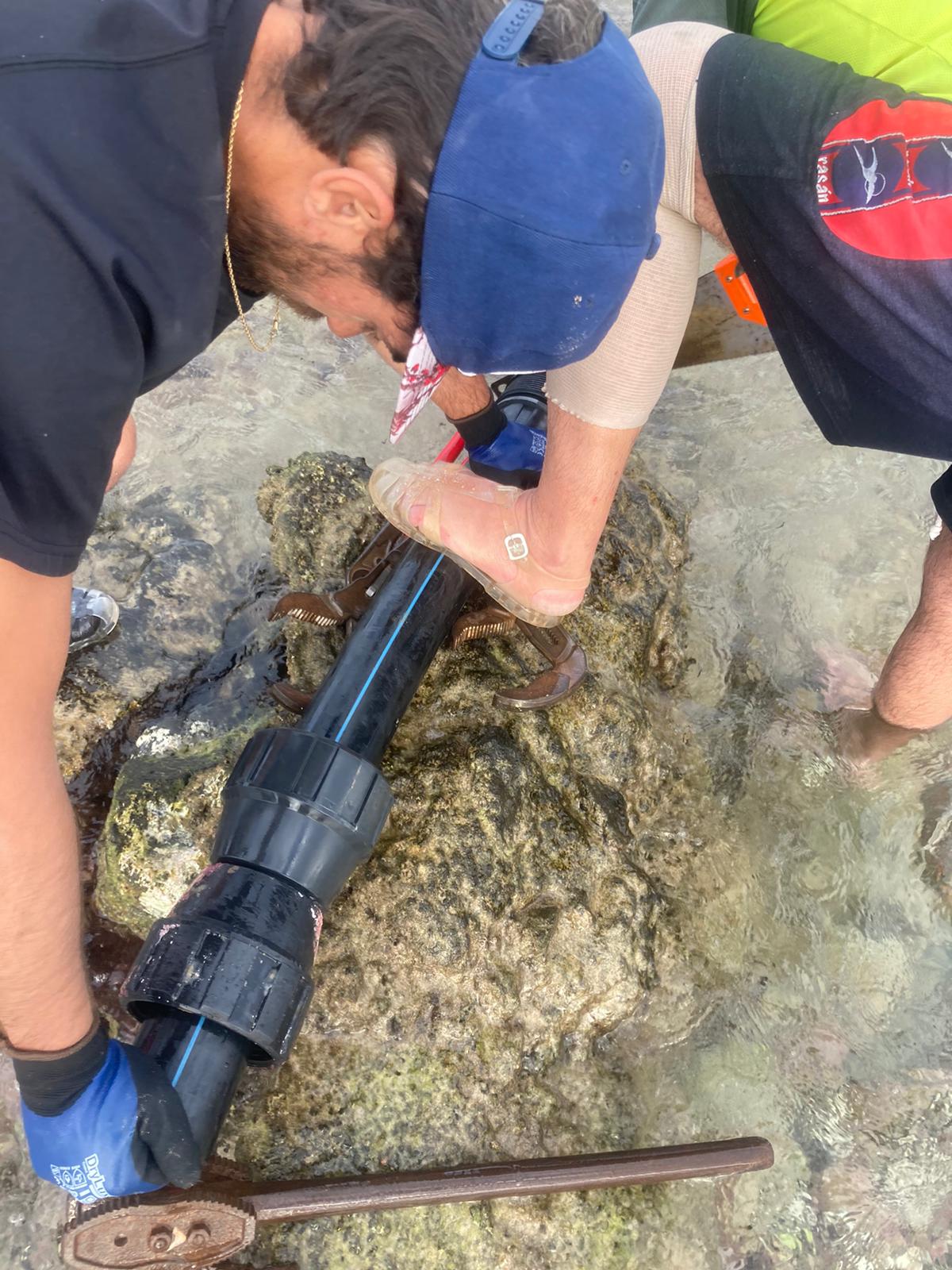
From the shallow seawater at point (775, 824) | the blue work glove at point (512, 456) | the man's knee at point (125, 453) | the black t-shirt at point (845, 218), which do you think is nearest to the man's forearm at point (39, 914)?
the shallow seawater at point (775, 824)

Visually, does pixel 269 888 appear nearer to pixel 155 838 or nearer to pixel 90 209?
pixel 155 838

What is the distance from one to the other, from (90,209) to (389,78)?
320mm

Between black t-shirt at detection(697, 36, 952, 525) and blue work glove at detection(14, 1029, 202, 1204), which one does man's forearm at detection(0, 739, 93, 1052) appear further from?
black t-shirt at detection(697, 36, 952, 525)

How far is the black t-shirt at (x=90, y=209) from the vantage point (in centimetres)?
75

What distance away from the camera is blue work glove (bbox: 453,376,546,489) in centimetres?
187

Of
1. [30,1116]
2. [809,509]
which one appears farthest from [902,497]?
[30,1116]

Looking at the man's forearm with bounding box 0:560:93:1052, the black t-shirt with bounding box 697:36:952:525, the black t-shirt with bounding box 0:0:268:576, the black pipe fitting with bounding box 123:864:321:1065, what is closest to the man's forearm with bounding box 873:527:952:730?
the black t-shirt with bounding box 697:36:952:525

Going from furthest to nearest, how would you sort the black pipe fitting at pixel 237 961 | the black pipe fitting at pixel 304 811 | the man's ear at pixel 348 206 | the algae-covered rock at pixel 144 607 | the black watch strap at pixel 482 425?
the black watch strap at pixel 482 425 < the algae-covered rock at pixel 144 607 < the black pipe fitting at pixel 304 811 < the black pipe fitting at pixel 237 961 < the man's ear at pixel 348 206

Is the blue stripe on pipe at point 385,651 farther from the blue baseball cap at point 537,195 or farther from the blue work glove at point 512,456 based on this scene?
the blue baseball cap at point 537,195

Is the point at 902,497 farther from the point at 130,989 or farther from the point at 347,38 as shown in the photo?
the point at 130,989

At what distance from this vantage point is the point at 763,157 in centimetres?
138

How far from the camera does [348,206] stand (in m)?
0.88

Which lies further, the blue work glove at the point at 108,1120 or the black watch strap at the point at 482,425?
the black watch strap at the point at 482,425

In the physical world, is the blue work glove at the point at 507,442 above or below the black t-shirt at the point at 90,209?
below
